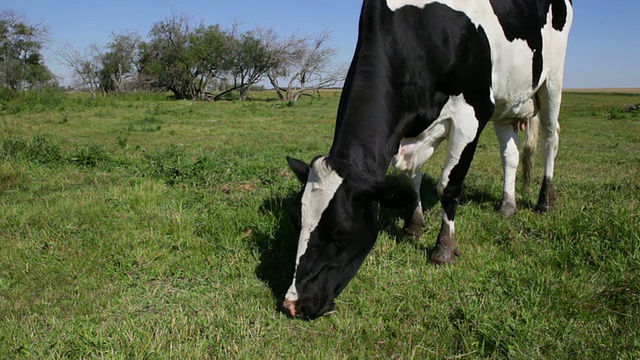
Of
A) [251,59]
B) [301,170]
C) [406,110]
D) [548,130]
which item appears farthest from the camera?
[251,59]

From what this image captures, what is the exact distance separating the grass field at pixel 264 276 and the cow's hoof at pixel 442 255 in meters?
0.10

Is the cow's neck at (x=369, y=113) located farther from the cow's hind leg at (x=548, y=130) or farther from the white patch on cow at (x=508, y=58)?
the cow's hind leg at (x=548, y=130)

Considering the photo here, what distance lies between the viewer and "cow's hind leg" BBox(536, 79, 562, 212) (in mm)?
5141

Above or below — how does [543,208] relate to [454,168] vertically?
below

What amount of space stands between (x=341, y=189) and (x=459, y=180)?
61.0 inches

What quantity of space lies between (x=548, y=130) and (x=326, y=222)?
12.7 feet

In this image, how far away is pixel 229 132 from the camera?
1290 centimetres

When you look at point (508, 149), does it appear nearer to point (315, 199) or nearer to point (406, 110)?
point (406, 110)

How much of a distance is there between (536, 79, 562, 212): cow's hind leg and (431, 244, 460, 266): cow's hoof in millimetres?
1854

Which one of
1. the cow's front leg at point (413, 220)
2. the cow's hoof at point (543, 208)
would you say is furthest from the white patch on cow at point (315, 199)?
the cow's hoof at point (543, 208)

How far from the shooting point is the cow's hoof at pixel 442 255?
12.2 feet

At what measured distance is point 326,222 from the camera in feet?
9.01

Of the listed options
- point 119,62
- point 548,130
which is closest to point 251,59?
point 119,62

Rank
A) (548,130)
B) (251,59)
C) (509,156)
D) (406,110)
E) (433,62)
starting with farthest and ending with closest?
(251,59)
(548,130)
(509,156)
(433,62)
(406,110)
